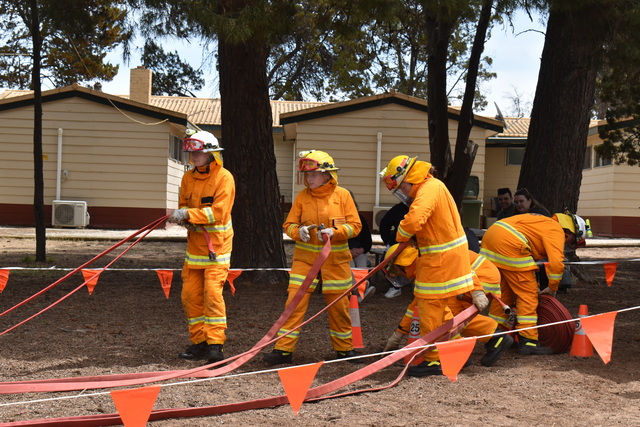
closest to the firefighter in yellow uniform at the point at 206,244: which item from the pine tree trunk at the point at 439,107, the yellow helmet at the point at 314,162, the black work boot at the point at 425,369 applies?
the yellow helmet at the point at 314,162

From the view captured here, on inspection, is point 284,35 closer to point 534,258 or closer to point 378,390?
point 534,258

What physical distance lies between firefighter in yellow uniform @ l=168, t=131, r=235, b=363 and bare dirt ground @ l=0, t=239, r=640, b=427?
323 millimetres

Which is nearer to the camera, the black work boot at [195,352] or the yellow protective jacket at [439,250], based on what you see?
the yellow protective jacket at [439,250]

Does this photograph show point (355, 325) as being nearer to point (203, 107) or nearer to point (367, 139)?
point (367, 139)

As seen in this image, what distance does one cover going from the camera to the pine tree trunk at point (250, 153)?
33.9 feet

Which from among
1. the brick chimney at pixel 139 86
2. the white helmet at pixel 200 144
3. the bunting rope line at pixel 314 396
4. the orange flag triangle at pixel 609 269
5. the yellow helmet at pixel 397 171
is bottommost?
the bunting rope line at pixel 314 396

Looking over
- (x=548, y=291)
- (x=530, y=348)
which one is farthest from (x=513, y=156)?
(x=530, y=348)

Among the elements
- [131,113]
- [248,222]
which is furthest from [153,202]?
[248,222]

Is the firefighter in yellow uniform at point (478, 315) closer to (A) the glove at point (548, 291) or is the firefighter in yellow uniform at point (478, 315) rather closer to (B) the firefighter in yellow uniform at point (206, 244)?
(A) the glove at point (548, 291)

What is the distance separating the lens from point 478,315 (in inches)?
250

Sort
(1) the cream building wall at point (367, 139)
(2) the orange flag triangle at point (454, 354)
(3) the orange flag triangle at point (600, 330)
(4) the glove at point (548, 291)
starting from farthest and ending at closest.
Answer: (1) the cream building wall at point (367, 139) → (4) the glove at point (548, 291) → (3) the orange flag triangle at point (600, 330) → (2) the orange flag triangle at point (454, 354)

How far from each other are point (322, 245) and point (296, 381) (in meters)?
2.17

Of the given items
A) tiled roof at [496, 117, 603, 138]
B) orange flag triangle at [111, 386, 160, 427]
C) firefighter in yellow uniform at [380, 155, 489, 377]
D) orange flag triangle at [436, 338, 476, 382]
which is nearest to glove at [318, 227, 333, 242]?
firefighter in yellow uniform at [380, 155, 489, 377]

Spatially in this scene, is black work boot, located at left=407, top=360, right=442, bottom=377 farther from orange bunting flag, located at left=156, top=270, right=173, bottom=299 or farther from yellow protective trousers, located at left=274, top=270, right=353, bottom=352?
orange bunting flag, located at left=156, top=270, right=173, bottom=299
